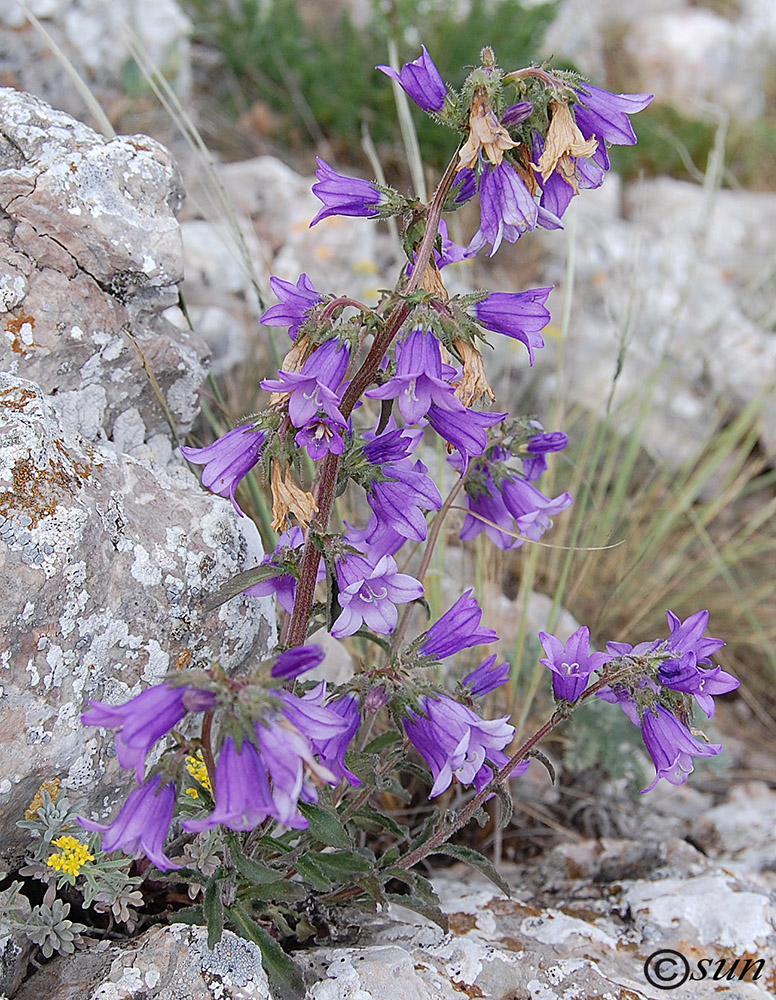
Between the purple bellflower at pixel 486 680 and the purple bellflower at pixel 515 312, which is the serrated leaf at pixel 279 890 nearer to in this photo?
the purple bellflower at pixel 486 680

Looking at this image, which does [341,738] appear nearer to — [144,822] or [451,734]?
[451,734]

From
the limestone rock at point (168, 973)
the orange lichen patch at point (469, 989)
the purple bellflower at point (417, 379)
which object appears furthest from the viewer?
the orange lichen patch at point (469, 989)

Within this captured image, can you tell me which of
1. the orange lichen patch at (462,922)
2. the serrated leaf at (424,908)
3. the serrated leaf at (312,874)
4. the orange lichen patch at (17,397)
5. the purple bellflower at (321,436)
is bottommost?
the orange lichen patch at (462,922)

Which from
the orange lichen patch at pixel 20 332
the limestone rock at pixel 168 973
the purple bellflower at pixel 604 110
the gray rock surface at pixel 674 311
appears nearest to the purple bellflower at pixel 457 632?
the limestone rock at pixel 168 973

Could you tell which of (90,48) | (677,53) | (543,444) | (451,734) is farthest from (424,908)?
(677,53)

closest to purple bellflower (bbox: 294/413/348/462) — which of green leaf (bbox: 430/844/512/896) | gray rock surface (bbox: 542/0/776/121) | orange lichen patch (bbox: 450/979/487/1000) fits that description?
green leaf (bbox: 430/844/512/896)

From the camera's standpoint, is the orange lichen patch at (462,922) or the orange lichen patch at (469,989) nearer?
the orange lichen patch at (469,989)

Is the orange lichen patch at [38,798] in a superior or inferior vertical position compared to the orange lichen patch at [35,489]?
inferior
